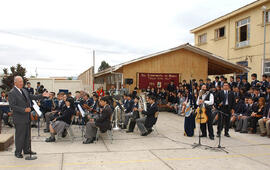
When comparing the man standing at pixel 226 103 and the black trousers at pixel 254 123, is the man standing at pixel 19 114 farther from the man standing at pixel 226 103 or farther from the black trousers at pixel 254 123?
the black trousers at pixel 254 123

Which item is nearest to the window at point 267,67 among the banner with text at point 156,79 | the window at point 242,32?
the window at point 242,32

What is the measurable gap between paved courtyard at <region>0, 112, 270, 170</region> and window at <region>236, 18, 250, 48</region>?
45.7 ft

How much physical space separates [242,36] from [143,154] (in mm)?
18236

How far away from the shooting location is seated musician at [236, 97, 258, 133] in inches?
353

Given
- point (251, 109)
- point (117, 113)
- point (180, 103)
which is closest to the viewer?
point (251, 109)

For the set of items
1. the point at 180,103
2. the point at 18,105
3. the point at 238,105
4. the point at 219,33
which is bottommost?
the point at 180,103

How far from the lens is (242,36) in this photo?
2023 centimetres

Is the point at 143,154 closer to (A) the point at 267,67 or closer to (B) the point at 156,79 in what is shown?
(B) the point at 156,79

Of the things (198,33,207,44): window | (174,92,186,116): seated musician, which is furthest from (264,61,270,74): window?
(198,33,207,44): window

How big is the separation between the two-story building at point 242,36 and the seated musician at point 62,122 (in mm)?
15919

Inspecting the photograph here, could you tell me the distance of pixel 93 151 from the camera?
6016 mm

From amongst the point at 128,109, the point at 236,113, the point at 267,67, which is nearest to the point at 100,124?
the point at 128,109

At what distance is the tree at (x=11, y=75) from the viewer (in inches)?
766

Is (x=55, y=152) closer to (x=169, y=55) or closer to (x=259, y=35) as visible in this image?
(x=169, y=55)
